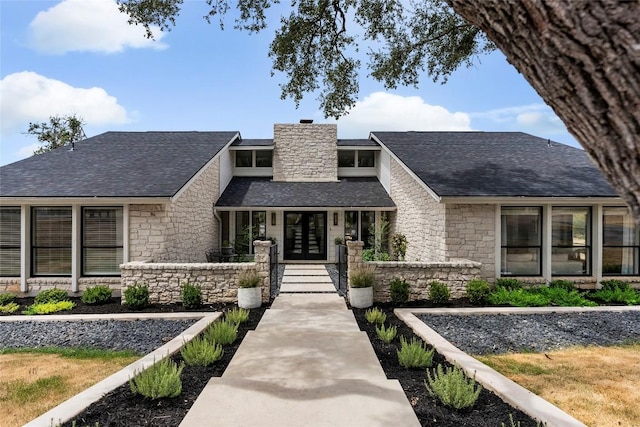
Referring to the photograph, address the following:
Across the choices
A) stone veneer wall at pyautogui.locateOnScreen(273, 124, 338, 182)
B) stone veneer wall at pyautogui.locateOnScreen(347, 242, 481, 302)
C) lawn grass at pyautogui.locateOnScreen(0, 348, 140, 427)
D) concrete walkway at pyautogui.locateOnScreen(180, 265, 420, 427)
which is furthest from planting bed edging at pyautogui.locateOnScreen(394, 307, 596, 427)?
stone veneer wall at pyautogui.locateOnScreen(273, 124, 338, 182)

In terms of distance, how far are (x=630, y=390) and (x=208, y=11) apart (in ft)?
37.2

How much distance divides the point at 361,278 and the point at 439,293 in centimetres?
206

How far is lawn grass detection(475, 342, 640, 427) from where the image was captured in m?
4.25

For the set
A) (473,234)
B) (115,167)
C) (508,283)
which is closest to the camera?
(508,283)

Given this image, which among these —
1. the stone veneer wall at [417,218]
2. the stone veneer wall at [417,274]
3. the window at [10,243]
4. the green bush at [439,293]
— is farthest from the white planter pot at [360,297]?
the window at [10,243]

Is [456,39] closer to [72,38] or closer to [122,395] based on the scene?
[72,38]

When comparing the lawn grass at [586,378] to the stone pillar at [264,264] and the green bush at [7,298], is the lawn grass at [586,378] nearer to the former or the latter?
the stone pillar at [264,264]

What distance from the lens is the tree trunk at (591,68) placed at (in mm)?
1346

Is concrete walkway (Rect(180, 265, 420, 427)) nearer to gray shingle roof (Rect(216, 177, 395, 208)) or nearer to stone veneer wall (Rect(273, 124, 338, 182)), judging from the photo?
gray shingle roof (Rect(216, 177, 395, 208))

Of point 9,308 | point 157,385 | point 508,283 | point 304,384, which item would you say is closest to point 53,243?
point 9,308

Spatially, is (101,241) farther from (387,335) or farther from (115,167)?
(387,335)

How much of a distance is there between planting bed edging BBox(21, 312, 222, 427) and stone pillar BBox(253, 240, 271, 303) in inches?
52.4

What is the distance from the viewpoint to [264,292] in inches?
369

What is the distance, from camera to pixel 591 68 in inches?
55.6
